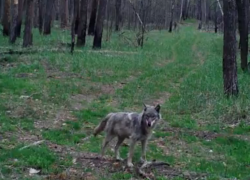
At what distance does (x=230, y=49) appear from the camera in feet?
47.3

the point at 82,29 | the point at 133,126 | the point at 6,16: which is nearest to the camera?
the point at 133,126

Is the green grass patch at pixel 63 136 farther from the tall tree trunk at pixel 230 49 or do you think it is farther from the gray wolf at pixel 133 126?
the tall tree trunk at pixel 230 49

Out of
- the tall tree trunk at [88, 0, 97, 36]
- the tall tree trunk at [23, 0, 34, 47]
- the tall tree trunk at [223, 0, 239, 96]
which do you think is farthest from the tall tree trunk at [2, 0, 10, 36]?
the tall tree trunk at [223, 0, 239, 96]

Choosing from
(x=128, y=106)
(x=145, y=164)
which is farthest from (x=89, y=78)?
(x=145, y=164)

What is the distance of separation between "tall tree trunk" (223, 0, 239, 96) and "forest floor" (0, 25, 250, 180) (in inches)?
21.8

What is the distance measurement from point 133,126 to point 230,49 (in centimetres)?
769

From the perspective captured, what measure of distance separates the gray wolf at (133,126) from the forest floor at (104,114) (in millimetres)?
388

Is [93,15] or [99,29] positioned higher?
[93,15]

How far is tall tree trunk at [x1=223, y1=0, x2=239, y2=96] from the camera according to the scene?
14164 millimetres

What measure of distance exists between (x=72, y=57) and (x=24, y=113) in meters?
9.44

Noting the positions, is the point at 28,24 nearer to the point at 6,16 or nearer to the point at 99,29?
the point at 99,29

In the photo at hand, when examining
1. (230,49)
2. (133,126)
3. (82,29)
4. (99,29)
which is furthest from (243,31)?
(133,126)

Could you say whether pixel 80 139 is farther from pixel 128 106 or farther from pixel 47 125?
pixel 128 106

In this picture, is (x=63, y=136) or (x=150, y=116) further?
(x=63, y=136)
